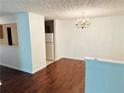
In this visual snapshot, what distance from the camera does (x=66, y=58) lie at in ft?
19.7

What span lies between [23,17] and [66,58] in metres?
3.30

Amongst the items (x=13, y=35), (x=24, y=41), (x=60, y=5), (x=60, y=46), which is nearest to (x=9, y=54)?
(x=13, y=35)

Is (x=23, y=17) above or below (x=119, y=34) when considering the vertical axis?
above

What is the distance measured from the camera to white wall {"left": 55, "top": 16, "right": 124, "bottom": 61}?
4691 millimetres

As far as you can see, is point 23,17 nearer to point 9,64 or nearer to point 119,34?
point 9,64

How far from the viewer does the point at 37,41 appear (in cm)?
404

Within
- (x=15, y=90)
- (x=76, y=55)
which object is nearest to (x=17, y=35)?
(x=15, y=90)

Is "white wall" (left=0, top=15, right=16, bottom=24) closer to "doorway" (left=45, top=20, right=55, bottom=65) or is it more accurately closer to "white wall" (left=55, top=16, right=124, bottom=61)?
"doorway" (left=45, top=20, right=55, bottom=65)

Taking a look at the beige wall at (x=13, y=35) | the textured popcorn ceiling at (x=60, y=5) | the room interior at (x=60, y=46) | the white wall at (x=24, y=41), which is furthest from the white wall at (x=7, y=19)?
the textured popcorn ceiling at (x=60, y=5)

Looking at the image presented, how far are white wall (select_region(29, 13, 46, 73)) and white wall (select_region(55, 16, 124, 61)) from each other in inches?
56.7

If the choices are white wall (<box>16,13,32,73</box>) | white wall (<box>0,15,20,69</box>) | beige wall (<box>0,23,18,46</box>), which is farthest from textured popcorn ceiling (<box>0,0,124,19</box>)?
white wall (<box>0,15,20,69</box>)

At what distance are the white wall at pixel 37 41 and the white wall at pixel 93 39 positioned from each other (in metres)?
1.44

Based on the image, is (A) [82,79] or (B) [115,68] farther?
(A) [82,79]

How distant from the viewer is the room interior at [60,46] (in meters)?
2.06
